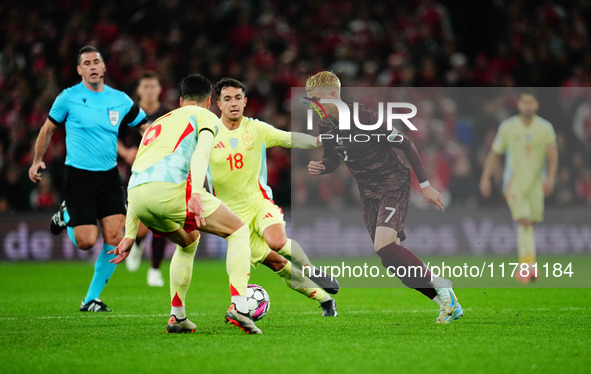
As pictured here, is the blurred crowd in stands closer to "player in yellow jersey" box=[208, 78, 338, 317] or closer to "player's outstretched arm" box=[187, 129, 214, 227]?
"player in yellow jersey" box=[208, 78, 338, 317]

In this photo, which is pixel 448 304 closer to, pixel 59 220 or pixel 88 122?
pixel 88 122

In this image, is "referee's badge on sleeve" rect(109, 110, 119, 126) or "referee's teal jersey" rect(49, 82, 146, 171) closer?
"referee's teal jersey" rect(49, 82, 146, 171)

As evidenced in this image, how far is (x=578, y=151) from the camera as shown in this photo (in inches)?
622

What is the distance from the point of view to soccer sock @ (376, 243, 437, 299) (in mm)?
7375

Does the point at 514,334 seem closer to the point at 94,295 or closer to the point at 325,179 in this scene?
the point at 94,295

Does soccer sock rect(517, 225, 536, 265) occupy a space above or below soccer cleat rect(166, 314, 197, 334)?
above

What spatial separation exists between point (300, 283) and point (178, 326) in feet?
4.90

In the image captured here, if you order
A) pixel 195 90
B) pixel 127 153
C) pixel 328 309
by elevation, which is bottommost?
pixel 328 309

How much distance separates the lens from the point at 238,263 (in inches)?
262

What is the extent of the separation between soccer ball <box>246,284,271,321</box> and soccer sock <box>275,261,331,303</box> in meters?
0.59

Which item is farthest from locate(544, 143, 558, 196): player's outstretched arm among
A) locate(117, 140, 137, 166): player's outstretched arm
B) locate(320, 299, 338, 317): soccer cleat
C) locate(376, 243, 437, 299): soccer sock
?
locate(117, 140, 137, 166): player's outstretched arm

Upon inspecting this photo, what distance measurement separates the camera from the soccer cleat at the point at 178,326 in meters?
6.91

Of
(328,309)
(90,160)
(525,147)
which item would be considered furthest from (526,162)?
(90,160)

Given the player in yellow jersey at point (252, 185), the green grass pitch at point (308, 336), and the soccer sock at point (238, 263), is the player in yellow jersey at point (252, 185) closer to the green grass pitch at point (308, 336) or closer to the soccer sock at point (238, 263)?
the green grass pitch at point (308, 336)
